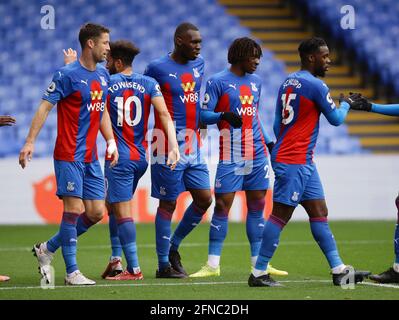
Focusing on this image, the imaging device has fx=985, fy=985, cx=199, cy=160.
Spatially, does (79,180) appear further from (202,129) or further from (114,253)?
(202,129)

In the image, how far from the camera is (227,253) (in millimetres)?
11242

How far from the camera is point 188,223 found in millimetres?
9211

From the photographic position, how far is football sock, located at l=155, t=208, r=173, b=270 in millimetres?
8844

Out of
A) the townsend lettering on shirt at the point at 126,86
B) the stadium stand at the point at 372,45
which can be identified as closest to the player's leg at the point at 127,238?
the townsend lettering on shirt at the point at 126,86

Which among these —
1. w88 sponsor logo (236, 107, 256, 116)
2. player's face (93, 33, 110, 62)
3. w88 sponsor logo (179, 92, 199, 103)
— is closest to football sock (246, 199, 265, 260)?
w88 sponsor logo (236, 107, 256, 116)

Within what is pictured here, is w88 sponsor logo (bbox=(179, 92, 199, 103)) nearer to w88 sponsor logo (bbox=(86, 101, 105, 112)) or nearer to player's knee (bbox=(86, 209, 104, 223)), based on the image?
w88 sponsor logo (bbox=(86, 101, 105, 112))

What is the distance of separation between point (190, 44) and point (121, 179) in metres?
1.36

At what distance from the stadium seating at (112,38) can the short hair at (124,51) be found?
8452 mm

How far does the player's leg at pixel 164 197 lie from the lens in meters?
8.87

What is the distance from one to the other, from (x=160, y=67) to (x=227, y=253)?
10.0ft

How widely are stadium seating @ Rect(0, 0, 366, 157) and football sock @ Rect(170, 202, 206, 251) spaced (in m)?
8.17

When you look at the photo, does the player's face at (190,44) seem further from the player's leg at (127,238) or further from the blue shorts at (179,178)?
the player's leg at (127,238)
